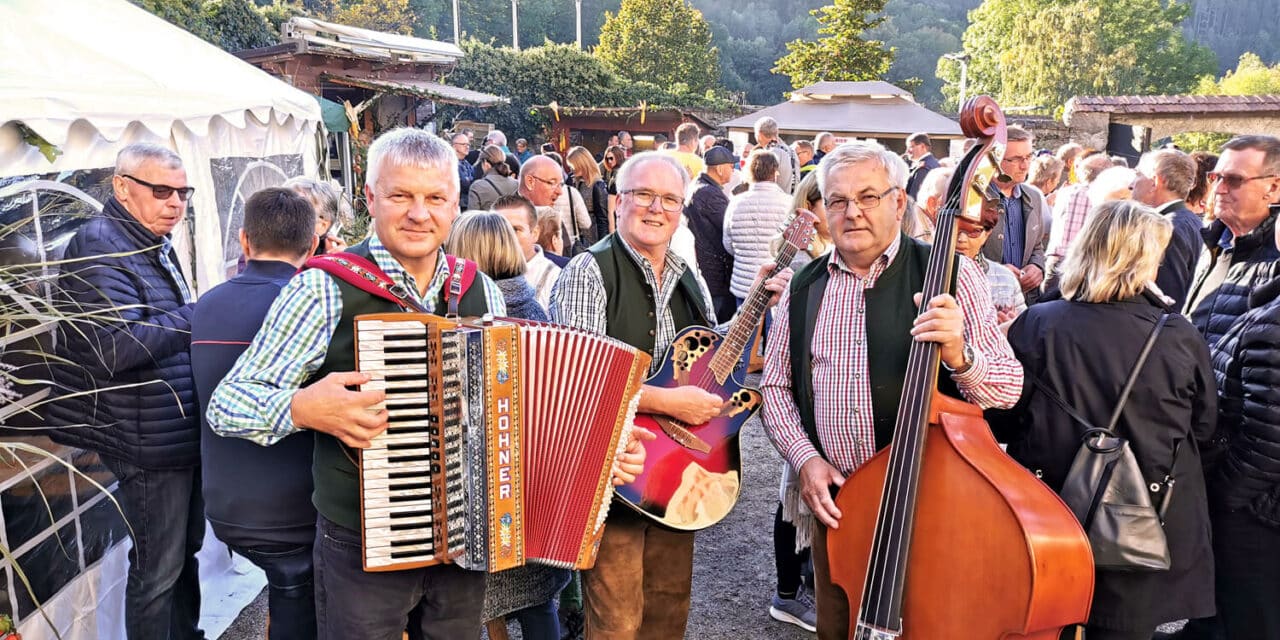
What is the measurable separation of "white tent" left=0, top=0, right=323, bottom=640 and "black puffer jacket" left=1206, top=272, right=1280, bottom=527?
357 centimetres

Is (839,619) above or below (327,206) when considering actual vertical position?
below

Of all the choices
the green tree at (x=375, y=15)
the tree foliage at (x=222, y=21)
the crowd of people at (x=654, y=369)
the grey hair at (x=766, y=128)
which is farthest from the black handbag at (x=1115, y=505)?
the green tree at (x=375, y=15)

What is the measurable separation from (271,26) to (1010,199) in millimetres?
22437

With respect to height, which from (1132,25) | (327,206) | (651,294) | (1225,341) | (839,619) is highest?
(1132,25)

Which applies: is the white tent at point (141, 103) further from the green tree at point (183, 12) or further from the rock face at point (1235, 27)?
the rock face at point (1235, 27)

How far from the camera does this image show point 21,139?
324cm

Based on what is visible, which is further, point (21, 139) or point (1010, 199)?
point (1010, 199)

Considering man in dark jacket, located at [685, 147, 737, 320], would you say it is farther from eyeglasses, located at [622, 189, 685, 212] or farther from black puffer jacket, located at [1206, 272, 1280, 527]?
black puffer jacket, located at [1206, 272, 1280, 527]

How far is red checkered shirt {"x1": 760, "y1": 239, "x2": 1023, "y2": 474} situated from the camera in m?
2.56

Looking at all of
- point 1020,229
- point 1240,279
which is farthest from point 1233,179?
point 1020,229

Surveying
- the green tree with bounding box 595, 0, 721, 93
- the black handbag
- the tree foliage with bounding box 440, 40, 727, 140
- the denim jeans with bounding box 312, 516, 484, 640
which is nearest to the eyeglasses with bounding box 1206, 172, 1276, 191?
the black handbag

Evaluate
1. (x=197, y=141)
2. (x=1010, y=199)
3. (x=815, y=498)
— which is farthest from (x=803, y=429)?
(x=197, y=141)

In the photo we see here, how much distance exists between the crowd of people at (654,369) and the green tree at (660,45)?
47362 mm

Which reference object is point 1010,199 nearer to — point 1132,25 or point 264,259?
point 264,259
